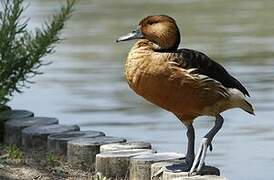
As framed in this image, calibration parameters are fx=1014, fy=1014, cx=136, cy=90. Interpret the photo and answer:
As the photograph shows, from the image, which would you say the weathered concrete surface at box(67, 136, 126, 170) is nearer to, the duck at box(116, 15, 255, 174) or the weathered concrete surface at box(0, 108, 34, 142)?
the weathered concrete surface at box(0, 108, 34, 142)

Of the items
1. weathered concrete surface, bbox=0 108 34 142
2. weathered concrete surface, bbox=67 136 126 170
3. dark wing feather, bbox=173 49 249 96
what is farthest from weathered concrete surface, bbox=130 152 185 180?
weathered concrete surface, bbox=0 108 34 142

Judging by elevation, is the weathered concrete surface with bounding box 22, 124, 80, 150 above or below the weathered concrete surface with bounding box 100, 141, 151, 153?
below

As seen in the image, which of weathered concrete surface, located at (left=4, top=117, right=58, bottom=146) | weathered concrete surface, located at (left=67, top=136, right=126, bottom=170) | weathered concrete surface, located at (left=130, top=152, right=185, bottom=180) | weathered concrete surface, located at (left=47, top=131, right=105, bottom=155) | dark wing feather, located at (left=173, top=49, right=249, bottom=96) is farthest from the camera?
weathered concrete surface, located at (left=4, top=117, right=58, bottom=146)

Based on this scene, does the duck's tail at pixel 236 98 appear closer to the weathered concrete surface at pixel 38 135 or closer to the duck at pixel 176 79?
the duck at pixel 176 79

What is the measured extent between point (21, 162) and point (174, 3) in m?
14.7

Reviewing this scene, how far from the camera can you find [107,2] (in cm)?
2312

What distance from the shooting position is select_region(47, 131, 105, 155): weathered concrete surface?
6.94m

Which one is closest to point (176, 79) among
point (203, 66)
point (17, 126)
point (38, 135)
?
point (203, 66)

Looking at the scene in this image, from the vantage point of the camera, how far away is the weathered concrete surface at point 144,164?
19.7 ft

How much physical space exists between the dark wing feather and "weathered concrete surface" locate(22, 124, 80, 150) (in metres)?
1.93

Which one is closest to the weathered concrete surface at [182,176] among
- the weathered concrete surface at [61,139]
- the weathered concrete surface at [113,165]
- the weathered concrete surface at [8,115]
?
the weathered concrete surface at [113,165]

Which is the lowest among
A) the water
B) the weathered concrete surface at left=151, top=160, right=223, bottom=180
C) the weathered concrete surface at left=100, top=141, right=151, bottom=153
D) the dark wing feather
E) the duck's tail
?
the water

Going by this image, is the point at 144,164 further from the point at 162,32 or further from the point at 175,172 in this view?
the point at 162,32

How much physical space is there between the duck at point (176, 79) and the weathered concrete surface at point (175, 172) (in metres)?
0.06
